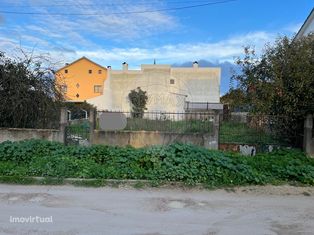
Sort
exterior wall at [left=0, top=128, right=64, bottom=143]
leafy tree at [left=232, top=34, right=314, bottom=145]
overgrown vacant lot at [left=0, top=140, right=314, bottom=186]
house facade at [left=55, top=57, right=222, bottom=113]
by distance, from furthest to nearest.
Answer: house facade at [left=55, top=57, right=222, bottom=113]
exterior wall at [left=0, top=128, right=64, bottom=143]
leafy tree at [left=232, top=34, right=314, bottom=145]
overgrown vacant lot at [left=0, top=140, right=314, bottom=186]

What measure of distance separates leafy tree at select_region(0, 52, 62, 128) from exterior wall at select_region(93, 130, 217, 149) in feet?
6.39

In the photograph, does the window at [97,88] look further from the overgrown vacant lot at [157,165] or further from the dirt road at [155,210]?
the dirt road at [155,210]

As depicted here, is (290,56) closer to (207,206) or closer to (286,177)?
(286,177)

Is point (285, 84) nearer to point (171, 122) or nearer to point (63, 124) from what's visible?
point (171, 122)

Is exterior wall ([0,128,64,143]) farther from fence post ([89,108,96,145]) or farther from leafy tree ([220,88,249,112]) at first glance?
Answer: leafy tree ([220,88,249,112])

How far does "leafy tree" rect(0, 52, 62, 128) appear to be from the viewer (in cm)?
1203

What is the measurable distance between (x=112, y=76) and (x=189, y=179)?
48578mm

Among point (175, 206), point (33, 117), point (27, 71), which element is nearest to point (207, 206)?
point (175, 206)

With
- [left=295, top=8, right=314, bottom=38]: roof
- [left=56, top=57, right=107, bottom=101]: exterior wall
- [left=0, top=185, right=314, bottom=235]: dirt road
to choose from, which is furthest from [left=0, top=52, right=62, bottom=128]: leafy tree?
[left=56, top=57, right=107, bottom=101]: exterior wall

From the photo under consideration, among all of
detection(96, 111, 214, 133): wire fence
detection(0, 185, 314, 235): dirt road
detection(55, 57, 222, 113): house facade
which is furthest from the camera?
detection(55, 57, 222, 113): house facade

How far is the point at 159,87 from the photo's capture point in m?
53.3

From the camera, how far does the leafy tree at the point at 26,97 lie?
39.5 ft

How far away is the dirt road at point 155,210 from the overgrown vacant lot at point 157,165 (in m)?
0.47

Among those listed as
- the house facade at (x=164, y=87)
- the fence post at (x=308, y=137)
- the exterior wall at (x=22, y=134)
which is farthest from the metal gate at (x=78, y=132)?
the house facade at (x=164, y=87)
